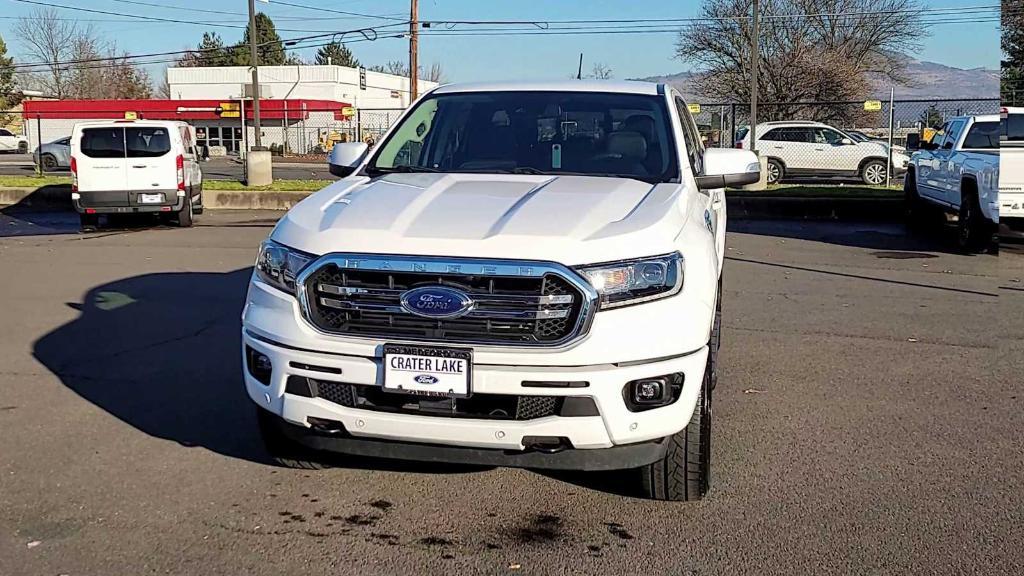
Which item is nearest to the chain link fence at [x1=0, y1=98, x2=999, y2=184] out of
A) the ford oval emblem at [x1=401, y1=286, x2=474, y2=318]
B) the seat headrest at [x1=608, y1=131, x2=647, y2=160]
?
the seat headrest at [x1=608, y1=131, x2=647, y2=160]

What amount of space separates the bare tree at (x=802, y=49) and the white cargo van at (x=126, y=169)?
1387 inches

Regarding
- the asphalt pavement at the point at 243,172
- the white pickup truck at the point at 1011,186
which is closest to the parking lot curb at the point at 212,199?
the asphalt pavement at the point at 243,172

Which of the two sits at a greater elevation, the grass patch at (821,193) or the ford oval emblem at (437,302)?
the ford oval emblem at (437,302)

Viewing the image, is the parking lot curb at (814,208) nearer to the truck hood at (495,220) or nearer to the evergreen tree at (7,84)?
the truck hood at (495,220)

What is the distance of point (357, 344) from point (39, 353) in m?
4.23

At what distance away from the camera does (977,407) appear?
228 inches

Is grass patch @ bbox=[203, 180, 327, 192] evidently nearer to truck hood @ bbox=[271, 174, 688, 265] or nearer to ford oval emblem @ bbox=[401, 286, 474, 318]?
truck hood @ bbox=[271, 174, 688, 265]

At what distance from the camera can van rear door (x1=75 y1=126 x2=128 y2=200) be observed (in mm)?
16125

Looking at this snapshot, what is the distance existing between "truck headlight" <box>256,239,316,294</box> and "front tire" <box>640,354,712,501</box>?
1628 millimetres

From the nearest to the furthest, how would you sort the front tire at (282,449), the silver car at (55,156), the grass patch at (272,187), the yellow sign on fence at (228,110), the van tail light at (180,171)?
1. the front tire at (282,449)
2. the van tail light at (180,171)
3. the grass patch at (272,187)
4. the silver car at (55,156)
5. the yellow sign on fence at (228,110)

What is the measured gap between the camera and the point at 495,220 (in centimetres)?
401

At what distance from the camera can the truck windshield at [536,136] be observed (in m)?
5.30

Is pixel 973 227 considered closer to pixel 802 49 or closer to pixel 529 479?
pixel 529 479

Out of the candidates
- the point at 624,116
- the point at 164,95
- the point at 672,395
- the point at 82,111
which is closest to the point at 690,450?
the point at 672,395
